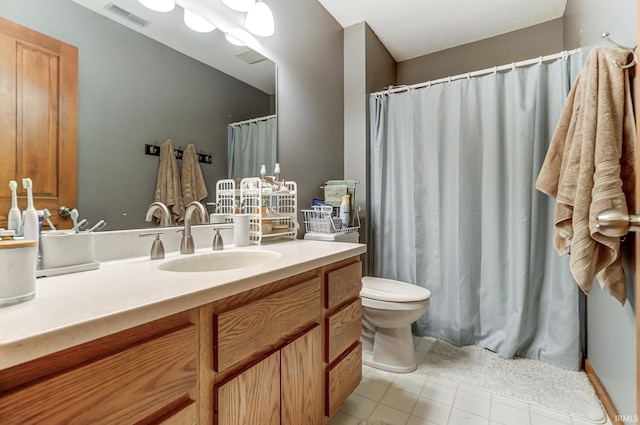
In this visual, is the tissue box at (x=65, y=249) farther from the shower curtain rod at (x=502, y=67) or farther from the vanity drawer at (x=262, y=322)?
the shower curtain rod at (x=502, y=67)

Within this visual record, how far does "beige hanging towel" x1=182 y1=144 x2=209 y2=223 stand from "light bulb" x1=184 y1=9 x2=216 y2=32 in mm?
527

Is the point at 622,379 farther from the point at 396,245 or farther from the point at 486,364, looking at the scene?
the point at 396,245

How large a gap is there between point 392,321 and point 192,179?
1.29 m

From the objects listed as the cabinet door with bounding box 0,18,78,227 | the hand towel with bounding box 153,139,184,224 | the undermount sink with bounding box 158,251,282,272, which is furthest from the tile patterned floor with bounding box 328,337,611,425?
the cabinet door with bounding box 0,18,78,227

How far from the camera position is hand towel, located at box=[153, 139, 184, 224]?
1.19 m

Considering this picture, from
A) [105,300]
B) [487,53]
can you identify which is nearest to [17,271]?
[105,300]

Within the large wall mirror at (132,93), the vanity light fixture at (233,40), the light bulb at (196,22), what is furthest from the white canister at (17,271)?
the vanity light fixture at (233,40)

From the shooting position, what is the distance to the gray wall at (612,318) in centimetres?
106

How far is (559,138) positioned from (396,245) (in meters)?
1.19

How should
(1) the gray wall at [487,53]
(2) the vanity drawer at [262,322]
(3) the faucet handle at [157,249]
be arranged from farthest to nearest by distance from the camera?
(1) the gray wall at [487,53] → (3) the faucet handle at [157,249] → (2) the vanity drawer at [262,322]

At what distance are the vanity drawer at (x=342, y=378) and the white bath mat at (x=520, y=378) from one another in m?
0.64

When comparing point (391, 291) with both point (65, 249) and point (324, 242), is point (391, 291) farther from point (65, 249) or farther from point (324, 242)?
point (65, 249)

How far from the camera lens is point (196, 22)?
1.32 m

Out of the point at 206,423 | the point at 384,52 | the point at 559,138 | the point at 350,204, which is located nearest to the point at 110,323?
the point at 206,423
